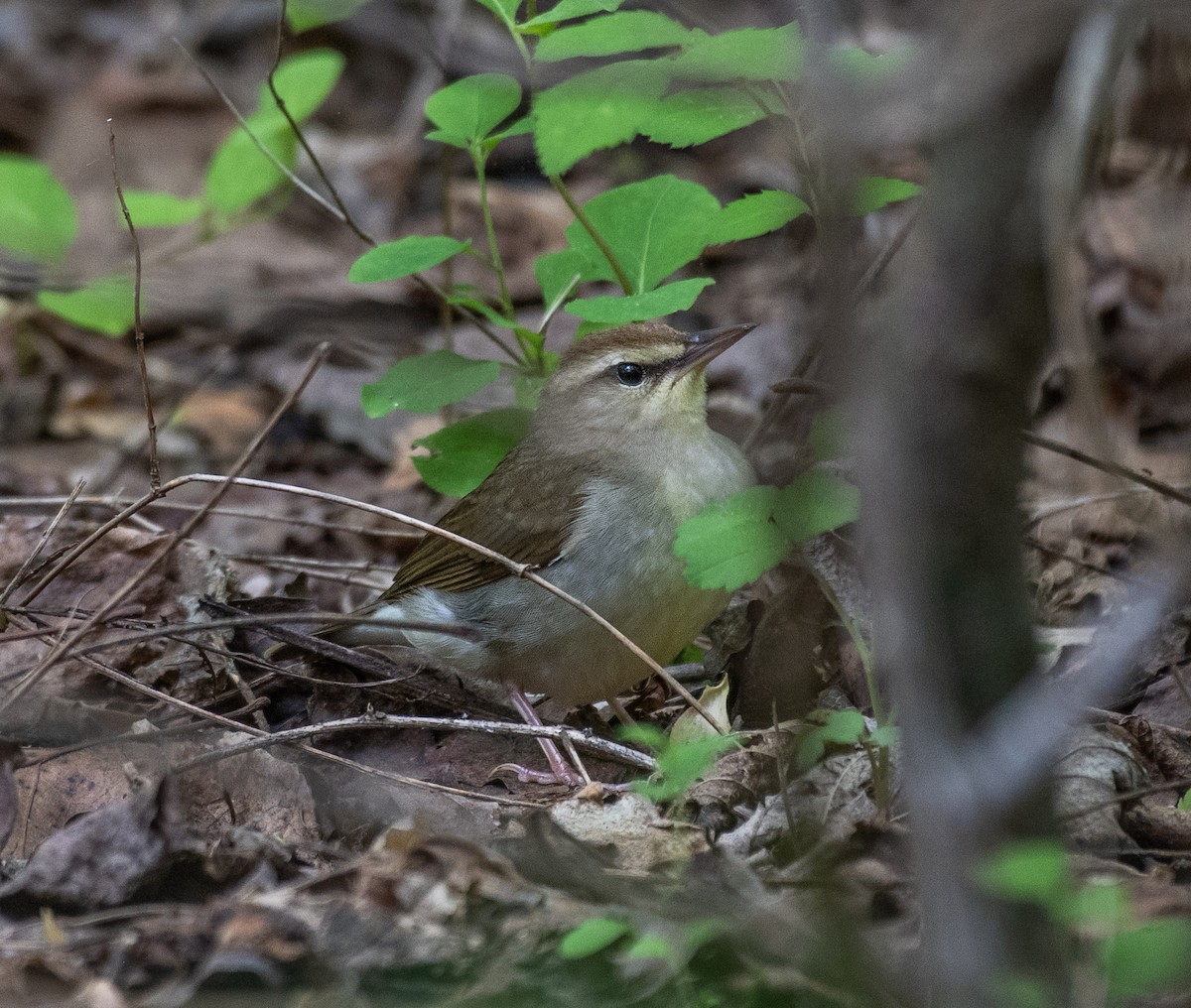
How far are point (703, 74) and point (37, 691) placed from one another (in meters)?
2.96

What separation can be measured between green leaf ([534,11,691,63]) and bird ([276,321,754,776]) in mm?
1474

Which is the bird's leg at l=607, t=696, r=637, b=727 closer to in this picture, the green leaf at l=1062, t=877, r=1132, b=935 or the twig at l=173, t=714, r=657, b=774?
the twig at l=173, t=714, r=657, b=774

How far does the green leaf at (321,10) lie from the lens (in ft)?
14.2

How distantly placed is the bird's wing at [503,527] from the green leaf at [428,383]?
476 mm

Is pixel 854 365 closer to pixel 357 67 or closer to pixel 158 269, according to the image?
pixel 158 269

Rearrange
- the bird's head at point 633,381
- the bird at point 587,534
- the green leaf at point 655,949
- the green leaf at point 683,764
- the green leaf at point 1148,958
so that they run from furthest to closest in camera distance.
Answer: the bird's head at point 633,381, the bird at point 587,534, the green leaf at point 683,764, the green leaf at point 655,949, the green leaf at point 1148,958

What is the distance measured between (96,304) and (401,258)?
10.5 feet

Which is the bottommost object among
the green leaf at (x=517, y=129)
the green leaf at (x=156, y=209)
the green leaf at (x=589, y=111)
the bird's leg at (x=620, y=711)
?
the bird's leg at (x=620, y=711)

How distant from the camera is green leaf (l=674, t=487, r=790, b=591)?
3.46 m

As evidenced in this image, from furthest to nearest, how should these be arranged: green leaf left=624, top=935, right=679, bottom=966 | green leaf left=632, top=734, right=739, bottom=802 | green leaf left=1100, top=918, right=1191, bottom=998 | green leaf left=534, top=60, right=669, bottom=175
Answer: green leaf left=534, top=60, right=669, bottom=175 → green leaf left=632, top=734, right=739, bottom=802 → green leaf left=624, top=935, right=679, bottom=966 → green leaf left=1100, top=918, right=1191, bottom=998

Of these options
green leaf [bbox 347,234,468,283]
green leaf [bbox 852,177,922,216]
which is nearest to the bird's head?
green leaf [bbox 347,234,468,283]

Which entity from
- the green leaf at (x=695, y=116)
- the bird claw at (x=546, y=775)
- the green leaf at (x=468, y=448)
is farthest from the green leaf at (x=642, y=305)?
the bird claw at (x=546, y=775)

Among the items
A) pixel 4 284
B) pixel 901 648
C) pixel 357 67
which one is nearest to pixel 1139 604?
pixel 901 648

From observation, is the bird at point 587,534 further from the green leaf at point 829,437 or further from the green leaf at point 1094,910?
the green leaf at point 1094,910
